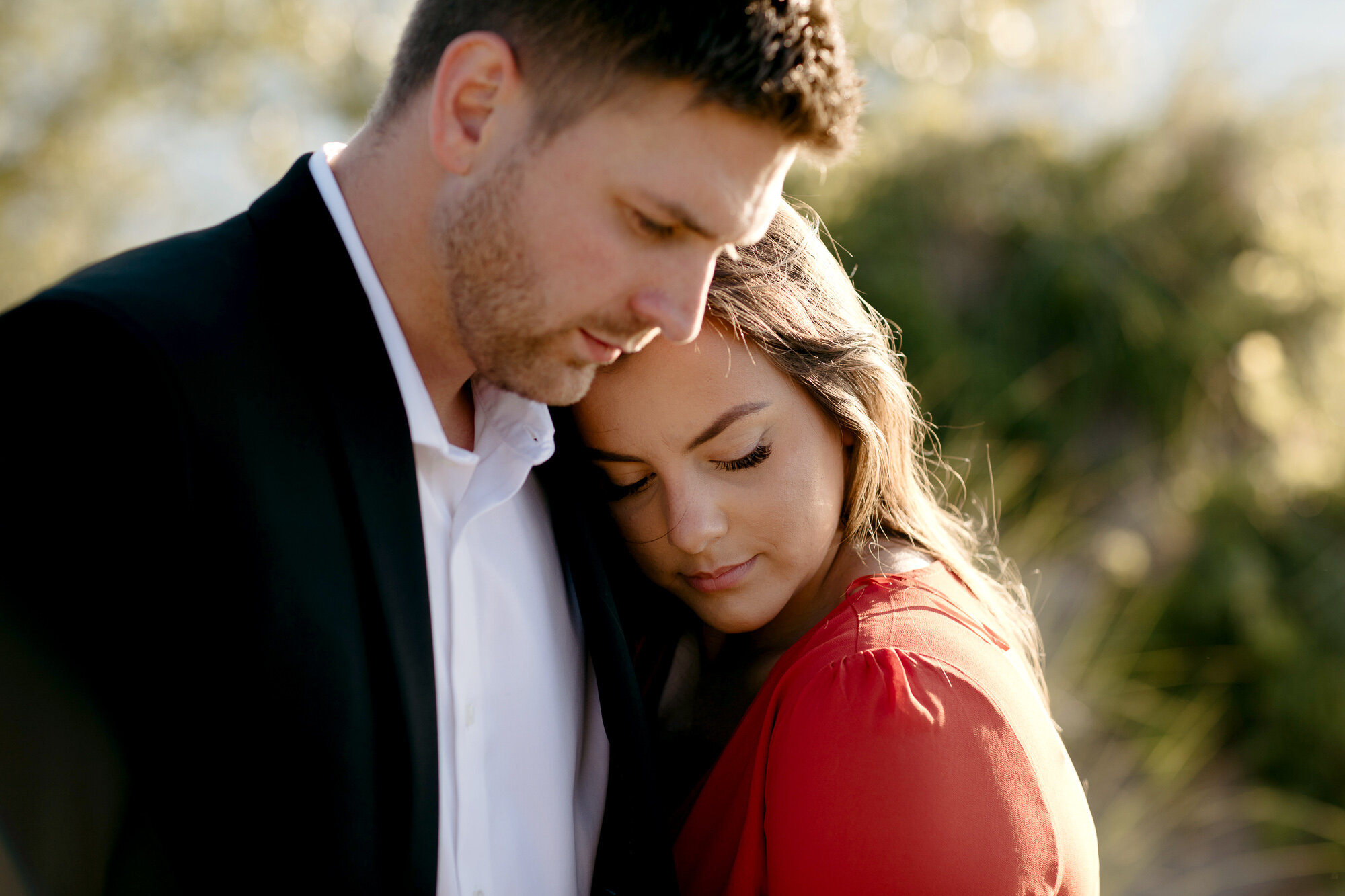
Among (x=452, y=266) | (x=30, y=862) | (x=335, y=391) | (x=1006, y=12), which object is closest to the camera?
(x=30, y=862)

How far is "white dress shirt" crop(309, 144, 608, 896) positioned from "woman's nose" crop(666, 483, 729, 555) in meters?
0.24

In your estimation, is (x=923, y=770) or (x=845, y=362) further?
(x=845, y=362)

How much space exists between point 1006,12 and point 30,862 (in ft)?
24.0

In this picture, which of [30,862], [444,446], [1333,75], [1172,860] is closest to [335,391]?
[444,446]

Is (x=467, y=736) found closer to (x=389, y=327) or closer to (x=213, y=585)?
(x=213, y=585)

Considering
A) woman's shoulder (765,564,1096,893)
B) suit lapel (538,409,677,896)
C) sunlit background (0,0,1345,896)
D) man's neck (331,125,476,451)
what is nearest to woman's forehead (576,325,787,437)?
suit lapel (538,409,677,896)

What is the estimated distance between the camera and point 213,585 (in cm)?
108

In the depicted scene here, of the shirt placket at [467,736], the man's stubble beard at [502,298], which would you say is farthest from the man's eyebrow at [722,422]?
the shirt placket at [467,736]

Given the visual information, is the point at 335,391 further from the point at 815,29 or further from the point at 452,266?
the point at 815,29

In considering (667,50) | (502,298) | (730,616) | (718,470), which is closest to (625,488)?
(718,470)

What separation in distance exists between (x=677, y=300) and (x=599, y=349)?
140 mm

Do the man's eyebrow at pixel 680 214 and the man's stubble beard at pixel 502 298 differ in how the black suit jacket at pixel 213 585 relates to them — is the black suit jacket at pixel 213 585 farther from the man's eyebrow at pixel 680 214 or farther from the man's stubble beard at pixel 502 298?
the man's eyebrow at pixel 680 214

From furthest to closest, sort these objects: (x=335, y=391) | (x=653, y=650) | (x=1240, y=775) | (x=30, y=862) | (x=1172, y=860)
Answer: (x=1240, y=775)
(x=1172, y=860)
(x=653, y=650)
(x=335, y=391)
(x=30, y=862)

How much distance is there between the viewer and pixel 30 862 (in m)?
1.00
